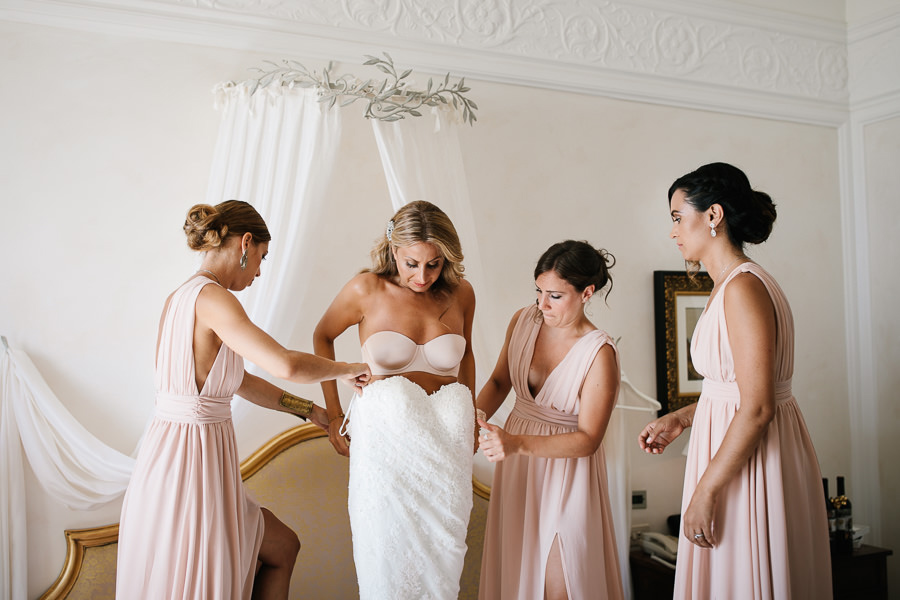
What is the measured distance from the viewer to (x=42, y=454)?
2.79 m

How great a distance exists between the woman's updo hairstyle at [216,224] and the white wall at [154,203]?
3.28ft

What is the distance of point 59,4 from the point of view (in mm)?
2996

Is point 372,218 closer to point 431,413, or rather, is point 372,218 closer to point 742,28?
point 431,413

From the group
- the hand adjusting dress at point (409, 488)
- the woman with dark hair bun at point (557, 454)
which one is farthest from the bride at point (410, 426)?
the woman with dark hair bun at point (557, 454)

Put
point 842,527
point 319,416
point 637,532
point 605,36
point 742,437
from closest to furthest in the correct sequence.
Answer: point 742,437, point 319,416, point 842,527, point 637,532, point 605,36

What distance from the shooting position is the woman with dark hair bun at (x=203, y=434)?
2098 millimetres

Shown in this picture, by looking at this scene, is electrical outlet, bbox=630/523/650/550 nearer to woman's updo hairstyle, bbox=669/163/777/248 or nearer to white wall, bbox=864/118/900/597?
white wall, bbox=864/118/900/597

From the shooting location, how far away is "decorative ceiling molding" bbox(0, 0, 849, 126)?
3195mm

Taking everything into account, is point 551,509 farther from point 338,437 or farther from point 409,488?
point 338,437

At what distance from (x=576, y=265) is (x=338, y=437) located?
1.15 metres

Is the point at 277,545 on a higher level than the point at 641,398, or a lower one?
lower

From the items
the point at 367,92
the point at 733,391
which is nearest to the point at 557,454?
the point at 733,391

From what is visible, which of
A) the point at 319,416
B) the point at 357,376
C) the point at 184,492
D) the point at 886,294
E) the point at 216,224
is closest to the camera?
the point at 184,492

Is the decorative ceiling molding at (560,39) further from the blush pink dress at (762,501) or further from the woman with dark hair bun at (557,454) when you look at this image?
the blush pink dress at (762,501)
